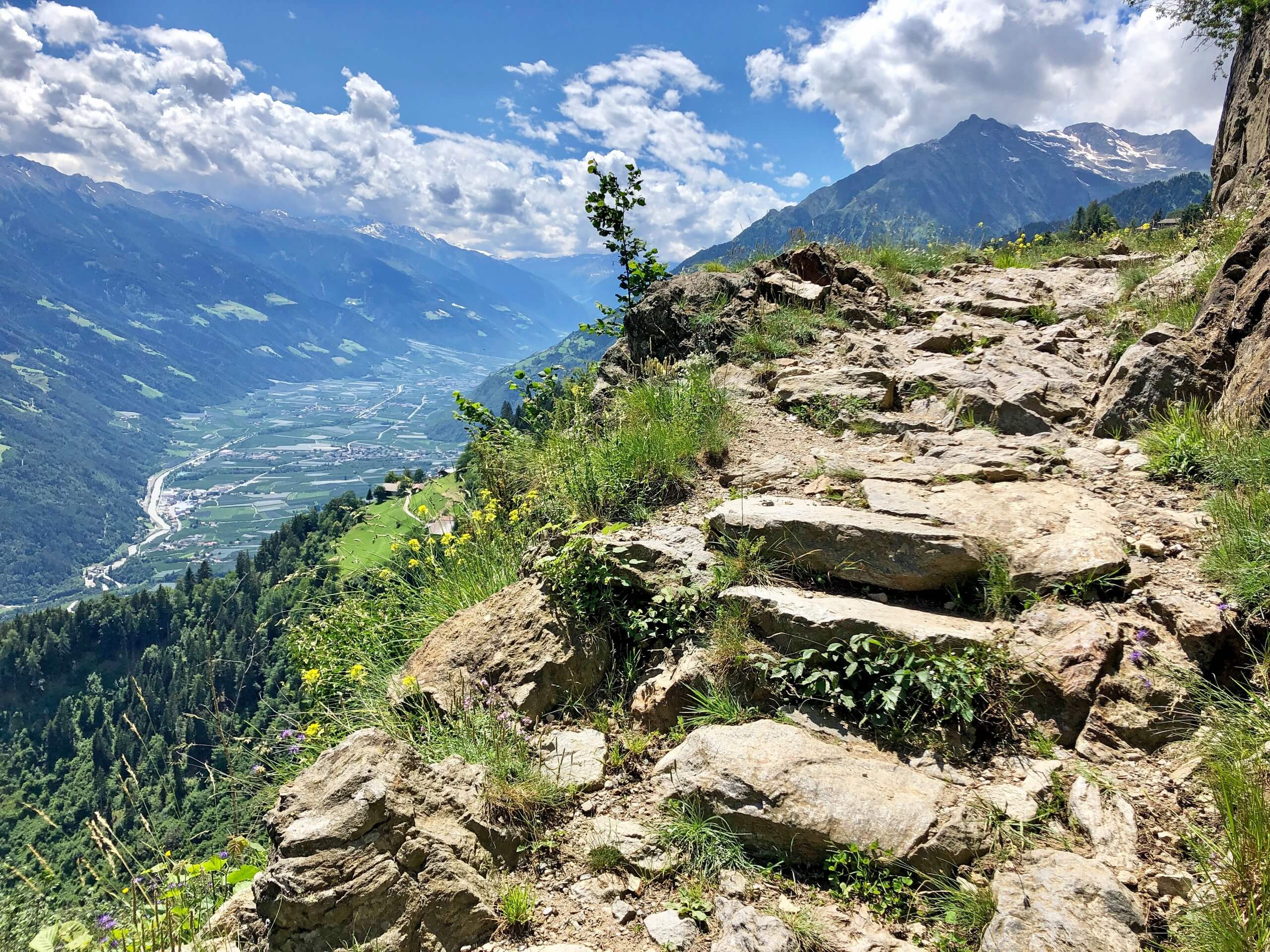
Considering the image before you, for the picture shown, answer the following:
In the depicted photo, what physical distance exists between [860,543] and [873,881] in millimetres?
2503

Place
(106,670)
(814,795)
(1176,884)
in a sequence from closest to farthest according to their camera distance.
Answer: (1176,884) < (814,795) < (106,670)

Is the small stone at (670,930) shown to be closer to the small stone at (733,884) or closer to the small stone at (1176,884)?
the small stone at (733,884)

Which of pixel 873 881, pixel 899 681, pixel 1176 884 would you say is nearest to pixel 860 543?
pixel 899 681

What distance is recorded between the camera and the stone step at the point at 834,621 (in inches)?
166

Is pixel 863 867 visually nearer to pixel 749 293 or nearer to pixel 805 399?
pixel 805 399

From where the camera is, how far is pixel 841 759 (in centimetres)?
381

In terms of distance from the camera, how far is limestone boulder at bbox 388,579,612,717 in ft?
16.3

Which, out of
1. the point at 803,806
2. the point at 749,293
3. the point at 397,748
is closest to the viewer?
the point at 803,806

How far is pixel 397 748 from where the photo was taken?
384cm

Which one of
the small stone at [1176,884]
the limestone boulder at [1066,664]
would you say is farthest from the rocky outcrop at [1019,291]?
the small stone at [1176,884]

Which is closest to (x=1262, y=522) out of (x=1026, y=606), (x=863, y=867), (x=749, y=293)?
(x=1026, y=606)

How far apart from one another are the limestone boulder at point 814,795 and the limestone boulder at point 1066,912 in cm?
35

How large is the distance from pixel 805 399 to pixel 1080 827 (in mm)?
6380

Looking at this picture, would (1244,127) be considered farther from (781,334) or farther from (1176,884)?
(1176,884)
